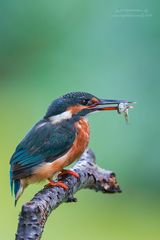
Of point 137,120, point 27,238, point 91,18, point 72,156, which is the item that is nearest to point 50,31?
point 91,18

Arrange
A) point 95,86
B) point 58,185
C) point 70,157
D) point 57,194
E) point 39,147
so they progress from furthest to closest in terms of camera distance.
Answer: point 95,86
point 70,157
point 39,147
point 58,185
point 57,194

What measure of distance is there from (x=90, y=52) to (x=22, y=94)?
606 mm

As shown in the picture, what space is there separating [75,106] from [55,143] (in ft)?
0.70

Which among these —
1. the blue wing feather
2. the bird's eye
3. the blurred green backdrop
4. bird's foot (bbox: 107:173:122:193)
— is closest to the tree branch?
bird's foot (bbox: 107:173:122:193)

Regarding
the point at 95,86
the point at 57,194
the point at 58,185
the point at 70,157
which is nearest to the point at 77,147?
the point at 70,157

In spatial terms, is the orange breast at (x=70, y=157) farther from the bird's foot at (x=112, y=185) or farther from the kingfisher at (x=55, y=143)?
the bird's foot at (x=112, y=185)

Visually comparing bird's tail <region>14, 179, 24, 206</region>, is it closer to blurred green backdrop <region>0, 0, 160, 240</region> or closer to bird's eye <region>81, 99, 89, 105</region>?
bird's eye <region>81, 99, 89, 105</region>

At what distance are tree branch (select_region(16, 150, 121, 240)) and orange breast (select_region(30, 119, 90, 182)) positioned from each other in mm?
48

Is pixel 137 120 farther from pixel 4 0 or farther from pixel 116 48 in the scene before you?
pixel 4 0

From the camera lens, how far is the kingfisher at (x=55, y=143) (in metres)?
2.90

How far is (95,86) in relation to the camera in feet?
16.6

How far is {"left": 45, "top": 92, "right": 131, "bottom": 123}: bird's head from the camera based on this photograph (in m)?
3.10

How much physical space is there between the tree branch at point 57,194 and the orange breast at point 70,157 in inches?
1.9

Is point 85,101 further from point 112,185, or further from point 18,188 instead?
point 18,188
